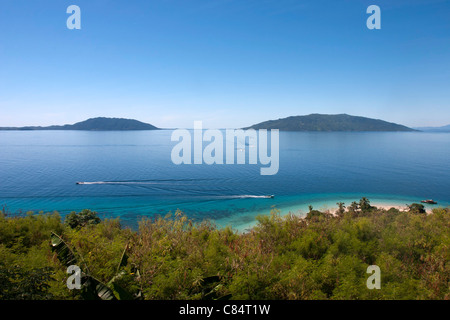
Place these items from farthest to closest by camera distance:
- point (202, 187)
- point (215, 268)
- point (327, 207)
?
point (202, 187), point (327, 207), point (215, 268)

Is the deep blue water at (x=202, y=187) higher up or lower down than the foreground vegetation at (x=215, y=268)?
lower down

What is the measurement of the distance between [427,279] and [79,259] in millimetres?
15519

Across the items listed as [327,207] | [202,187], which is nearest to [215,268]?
[327,207]

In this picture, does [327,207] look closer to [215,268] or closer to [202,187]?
[202,187]

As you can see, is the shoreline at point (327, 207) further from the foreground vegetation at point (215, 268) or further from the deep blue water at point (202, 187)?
the foreground vegetation at point (215, 268)

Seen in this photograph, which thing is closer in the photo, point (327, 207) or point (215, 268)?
point (215, 268)

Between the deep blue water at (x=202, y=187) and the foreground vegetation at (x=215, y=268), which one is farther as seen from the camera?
the deep blue water at (x=202, y=187)

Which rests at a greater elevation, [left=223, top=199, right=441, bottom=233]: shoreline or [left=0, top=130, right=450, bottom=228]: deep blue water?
[left=0, top=130, right=450, bottom=228]: deep blue water

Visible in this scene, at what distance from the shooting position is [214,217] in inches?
1564

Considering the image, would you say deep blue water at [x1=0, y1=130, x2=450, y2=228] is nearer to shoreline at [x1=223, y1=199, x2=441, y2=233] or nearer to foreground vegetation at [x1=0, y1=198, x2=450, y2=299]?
shoreline at [x1=223, y1=199, x2=441, y2=233]

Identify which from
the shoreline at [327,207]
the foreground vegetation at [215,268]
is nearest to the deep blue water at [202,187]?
the shoreline at [327,207]

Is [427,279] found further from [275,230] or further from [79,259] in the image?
[79,259]

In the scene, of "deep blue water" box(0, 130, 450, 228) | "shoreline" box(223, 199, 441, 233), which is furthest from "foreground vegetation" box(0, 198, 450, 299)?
"shoreline" box(223, 199, 441, 233)
